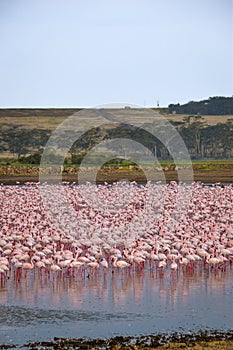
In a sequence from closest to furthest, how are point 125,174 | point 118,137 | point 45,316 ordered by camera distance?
point 45,316 < point 125,174 < point 118,137

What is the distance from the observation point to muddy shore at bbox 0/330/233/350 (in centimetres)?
1070

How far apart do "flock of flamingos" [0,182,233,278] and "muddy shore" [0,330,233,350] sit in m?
4.77

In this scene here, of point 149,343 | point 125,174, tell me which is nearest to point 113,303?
point 149,343

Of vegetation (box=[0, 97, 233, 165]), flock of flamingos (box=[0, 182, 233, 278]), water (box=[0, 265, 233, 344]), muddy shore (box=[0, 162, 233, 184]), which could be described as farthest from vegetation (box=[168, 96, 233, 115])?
water (box=[0, 265, 233, 344])

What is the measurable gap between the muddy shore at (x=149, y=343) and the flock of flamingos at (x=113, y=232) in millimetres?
4773

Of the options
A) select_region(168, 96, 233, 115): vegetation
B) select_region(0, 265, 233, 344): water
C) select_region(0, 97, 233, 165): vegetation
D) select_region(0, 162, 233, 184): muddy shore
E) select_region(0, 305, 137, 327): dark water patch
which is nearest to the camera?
select_region(0, 265, 233, 344): water

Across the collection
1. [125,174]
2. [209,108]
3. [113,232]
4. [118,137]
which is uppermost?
[209,108]

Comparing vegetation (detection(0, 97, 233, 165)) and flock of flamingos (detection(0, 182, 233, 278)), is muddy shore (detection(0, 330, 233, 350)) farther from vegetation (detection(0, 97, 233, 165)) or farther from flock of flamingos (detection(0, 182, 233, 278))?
vegetation (detection(0, 97, 233, 165))

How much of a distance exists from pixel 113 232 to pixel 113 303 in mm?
6825

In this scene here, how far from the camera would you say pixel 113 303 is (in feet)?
45.2

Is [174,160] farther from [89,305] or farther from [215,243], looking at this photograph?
[89,305]

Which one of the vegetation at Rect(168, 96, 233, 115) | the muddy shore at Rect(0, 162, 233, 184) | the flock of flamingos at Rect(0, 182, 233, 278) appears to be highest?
the vegetation at Rect(168, 96, 233, 115)

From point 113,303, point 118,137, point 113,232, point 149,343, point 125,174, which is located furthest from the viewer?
point 118,137

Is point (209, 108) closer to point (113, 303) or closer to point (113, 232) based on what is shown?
point (113, 232)
